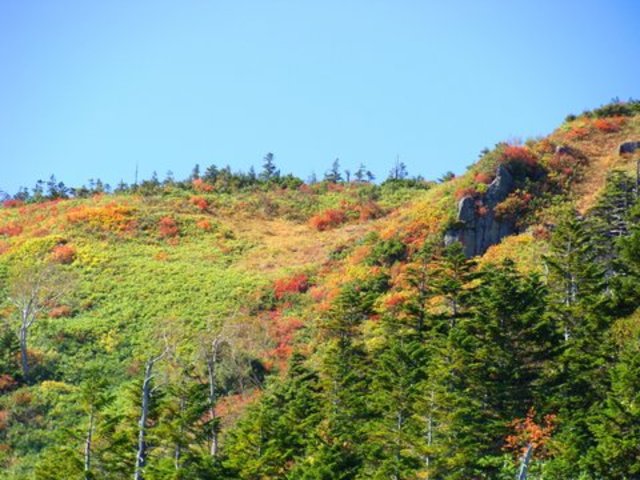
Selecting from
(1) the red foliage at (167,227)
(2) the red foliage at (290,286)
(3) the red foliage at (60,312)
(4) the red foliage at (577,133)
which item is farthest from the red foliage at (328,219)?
(3) the red foliage at (60,312)

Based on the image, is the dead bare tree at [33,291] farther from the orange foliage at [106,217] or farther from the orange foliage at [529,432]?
the orange foliage at [529,432]

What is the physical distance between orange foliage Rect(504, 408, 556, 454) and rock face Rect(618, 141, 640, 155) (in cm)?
4461

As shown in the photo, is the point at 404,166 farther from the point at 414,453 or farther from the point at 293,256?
the point at 414,453

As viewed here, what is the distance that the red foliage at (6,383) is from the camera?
50.7 metres

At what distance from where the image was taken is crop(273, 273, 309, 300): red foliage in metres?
62.3

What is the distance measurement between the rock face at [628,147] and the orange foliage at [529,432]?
1756 inches

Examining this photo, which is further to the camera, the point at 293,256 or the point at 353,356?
the point at 293,256

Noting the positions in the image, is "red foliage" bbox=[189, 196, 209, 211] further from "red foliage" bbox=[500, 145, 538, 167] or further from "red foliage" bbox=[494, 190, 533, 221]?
"red foliage" bbox=[494, 190, 533, 221]

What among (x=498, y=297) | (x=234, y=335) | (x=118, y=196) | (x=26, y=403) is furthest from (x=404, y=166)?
(x=498, y=297)

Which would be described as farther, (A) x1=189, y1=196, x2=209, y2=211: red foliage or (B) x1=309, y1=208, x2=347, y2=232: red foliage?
(A) x1=189, y1=196, x2=209, y2=211: red foliage

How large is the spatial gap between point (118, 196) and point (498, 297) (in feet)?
248

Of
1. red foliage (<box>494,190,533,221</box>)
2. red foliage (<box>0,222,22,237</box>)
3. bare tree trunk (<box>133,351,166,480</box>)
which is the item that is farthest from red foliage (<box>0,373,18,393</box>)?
red foliage (<box>494,190,533,221</box>)

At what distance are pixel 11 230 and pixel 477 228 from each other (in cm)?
5550

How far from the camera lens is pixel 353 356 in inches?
1411
